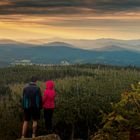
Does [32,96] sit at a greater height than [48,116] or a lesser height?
greater

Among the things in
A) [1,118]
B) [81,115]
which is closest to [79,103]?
[81,115]

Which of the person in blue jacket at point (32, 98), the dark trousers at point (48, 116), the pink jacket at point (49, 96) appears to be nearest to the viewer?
the person in blue jacket at point (32, 98)

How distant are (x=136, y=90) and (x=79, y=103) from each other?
21879 mm

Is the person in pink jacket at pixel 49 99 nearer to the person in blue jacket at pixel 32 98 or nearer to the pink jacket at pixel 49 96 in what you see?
the pink jacket at pixel 49 96

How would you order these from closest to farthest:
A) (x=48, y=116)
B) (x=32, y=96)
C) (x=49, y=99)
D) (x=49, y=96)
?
(x=32, y=96) → (x=49, y=96) → (x=49, y=99) → (x=48, y=116)

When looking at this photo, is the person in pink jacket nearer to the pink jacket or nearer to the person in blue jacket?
the pink jacket

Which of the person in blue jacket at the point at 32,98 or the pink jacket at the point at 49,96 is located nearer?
the person in blue jacket at the point at 32,98

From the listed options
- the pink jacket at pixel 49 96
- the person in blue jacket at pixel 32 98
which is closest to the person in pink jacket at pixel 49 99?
the pink jacket at pixel 49 96

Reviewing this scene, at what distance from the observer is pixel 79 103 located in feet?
118

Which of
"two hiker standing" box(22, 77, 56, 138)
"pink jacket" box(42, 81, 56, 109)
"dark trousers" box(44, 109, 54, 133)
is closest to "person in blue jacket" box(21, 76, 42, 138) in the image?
"two hiker standing" box(22, 77, 56, 138)

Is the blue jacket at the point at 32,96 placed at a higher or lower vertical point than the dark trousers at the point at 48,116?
higher

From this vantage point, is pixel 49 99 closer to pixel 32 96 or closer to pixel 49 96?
pixel 49 96

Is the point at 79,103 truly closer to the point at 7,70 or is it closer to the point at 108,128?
the point at 108,128

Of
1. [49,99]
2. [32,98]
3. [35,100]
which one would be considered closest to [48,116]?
[49,99]
